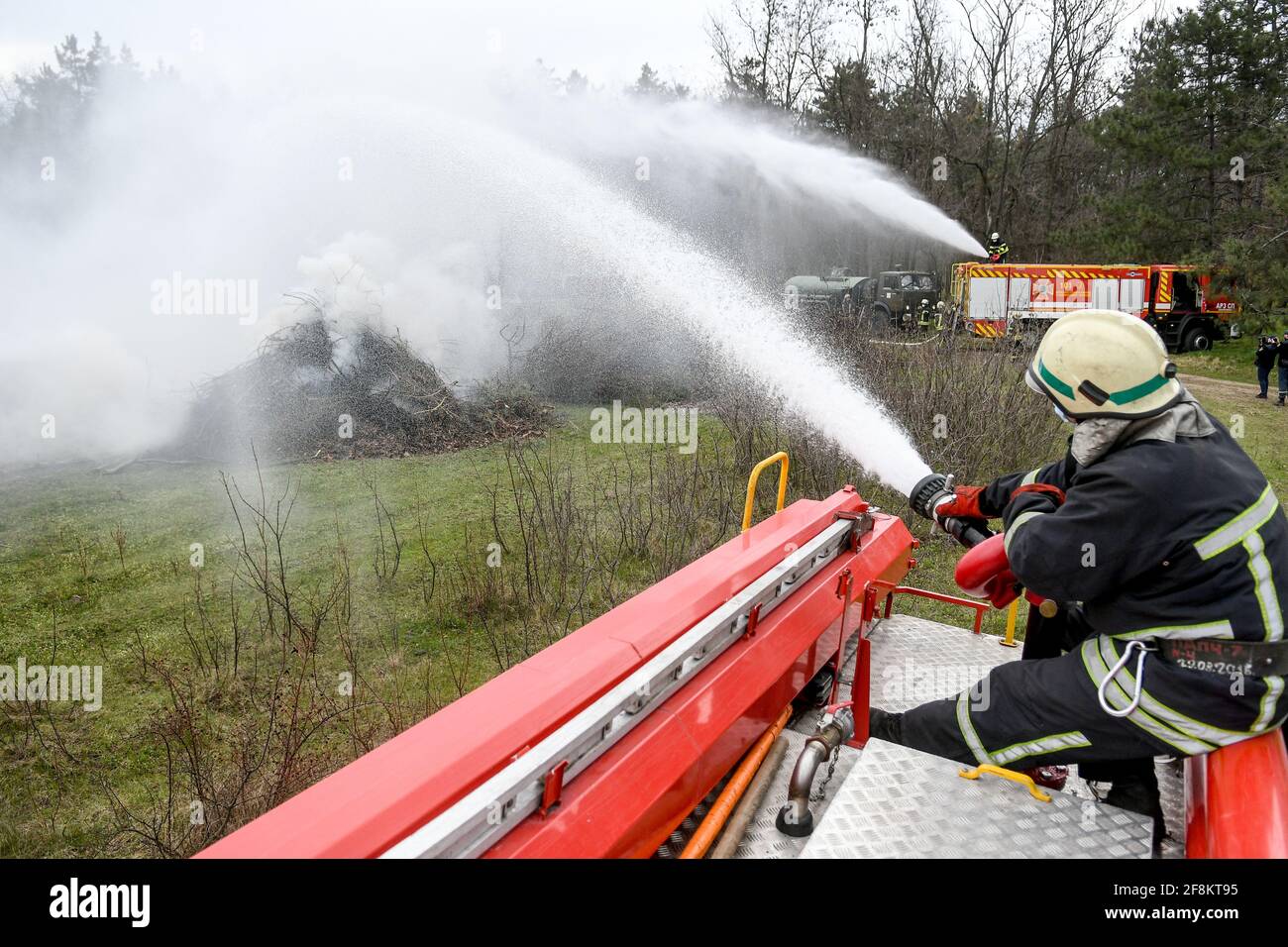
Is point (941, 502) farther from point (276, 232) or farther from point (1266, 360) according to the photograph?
point (1266, 360)

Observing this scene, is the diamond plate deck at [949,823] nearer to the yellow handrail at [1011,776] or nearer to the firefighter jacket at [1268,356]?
the yellow handrail at [1011,776]

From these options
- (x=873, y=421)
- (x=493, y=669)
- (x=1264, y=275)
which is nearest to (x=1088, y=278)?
(x=1264, y=275)

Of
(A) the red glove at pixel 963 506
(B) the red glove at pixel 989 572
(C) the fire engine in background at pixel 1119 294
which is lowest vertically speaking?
(B) the red glove at pixel 989 572

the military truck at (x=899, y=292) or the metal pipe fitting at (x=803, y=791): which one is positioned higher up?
Answer: the military truck at (x=899, y=292)

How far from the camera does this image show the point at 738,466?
749 centimetres

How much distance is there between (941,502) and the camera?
3.08m

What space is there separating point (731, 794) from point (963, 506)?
56.2 inches

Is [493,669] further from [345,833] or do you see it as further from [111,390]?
[111,390]

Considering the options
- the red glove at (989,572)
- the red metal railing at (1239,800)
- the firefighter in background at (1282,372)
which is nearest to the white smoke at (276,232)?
the red glove at (989,572)

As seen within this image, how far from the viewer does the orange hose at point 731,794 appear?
202 cm

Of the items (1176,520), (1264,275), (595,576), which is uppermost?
(1264,275)

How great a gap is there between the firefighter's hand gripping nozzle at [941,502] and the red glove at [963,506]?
2cm

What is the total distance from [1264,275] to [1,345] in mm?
20691
